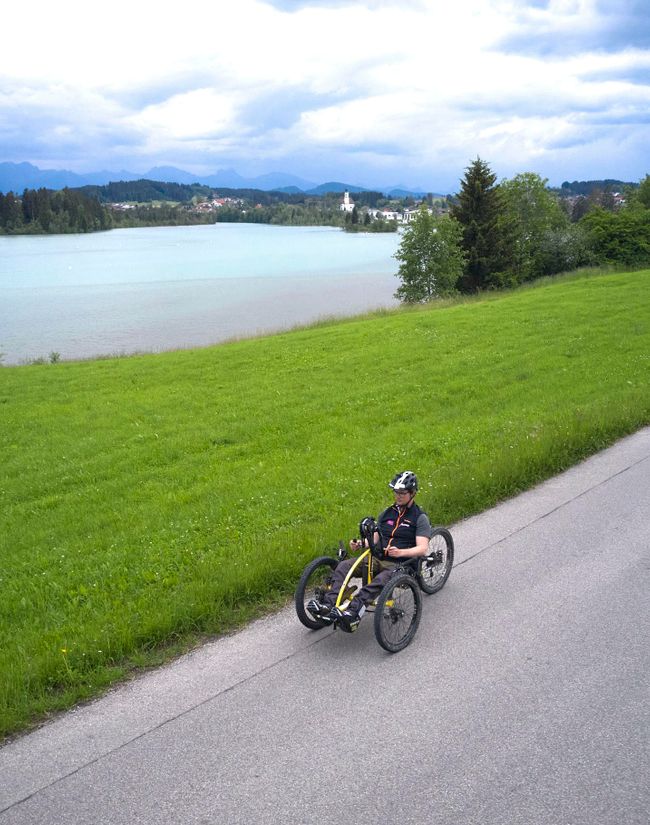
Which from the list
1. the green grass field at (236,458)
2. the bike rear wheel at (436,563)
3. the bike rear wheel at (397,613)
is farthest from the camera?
the bike rear wheel at (436,563)

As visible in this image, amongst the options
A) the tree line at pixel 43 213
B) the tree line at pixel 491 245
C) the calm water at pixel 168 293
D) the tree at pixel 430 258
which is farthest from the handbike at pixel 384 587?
the tree line at pixel 43 213

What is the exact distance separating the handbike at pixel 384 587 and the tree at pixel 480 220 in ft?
151

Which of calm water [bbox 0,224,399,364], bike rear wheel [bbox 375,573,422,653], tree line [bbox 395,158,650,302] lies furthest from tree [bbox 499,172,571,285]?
bike rear wheel [bbox 375,573,422,653]

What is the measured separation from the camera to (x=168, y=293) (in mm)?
51438

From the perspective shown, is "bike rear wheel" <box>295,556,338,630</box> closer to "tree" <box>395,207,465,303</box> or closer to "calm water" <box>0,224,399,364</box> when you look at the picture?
"calm water" <box>0,224,399,364</box>

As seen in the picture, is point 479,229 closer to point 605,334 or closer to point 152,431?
point 605,334

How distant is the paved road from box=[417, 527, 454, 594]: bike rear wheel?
0.17m

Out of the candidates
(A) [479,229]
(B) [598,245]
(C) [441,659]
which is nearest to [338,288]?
(A) [479,229]

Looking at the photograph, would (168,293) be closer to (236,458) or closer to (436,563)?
(236,458)

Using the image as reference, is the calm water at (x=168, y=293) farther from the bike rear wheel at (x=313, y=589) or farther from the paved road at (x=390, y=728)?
the paved road at (x=390, y=728)

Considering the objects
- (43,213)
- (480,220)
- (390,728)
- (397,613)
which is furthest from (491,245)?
(43,213)

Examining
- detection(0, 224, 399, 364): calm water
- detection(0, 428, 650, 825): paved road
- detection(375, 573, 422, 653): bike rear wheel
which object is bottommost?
detection(0, 428, 650, 825): paved road

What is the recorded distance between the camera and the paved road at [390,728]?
13.0ft

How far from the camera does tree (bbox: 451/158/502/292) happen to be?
49.6m
